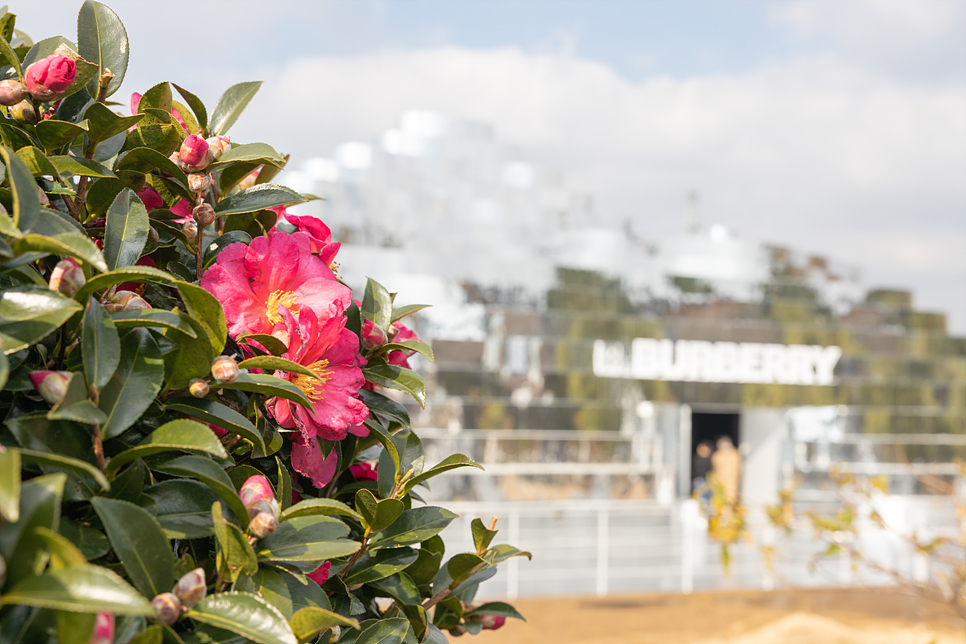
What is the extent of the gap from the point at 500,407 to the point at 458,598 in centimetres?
709

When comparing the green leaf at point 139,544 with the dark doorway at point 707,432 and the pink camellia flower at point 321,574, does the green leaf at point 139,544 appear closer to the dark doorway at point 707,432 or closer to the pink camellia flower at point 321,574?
the pink camellia flower at point 321,574

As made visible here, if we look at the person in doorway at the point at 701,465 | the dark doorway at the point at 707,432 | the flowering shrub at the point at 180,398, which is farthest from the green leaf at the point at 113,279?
the dark doorway at the point at 707,432

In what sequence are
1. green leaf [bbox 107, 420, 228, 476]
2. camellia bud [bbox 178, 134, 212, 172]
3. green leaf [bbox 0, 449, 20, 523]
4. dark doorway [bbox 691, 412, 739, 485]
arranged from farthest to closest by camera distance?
dark doorway [bbox 691, 412, 739, 485] < camellia bud [bbox 178, 134, 212, 172] < green leaf [bbox 107, 420, 228, 476] < green leaf [bbox 0, 449, 20, 523]

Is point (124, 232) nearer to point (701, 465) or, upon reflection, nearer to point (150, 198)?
point (150, 198)

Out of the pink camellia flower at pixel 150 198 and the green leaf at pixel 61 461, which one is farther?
the pink camellia flower at pixel 150 198

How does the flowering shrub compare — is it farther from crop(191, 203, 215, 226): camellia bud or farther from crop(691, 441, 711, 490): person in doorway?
crop(691, 441, 711, 490): person in doorway

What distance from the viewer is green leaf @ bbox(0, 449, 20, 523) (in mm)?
224

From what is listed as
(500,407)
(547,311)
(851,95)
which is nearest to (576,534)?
(500,407)

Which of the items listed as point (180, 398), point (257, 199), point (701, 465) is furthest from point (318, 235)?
point (701, 465)

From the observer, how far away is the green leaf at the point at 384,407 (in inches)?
20.1

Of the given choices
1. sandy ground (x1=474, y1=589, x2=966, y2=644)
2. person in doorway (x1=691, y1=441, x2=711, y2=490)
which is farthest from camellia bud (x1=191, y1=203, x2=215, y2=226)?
person in doorway (x1=691, y1=441, x2=711, y2=490)

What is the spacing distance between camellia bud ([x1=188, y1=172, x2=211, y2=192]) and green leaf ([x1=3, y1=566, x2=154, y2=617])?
251 mm

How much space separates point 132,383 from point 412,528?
0.20 metres

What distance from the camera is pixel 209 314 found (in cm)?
37
